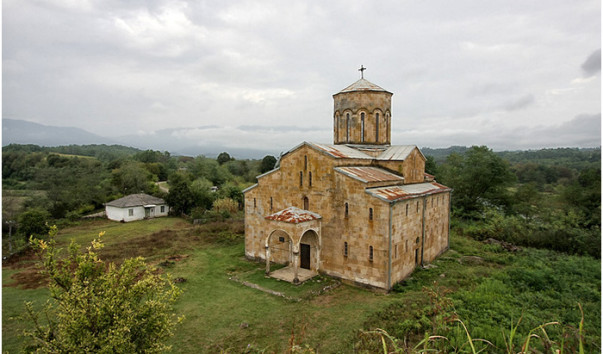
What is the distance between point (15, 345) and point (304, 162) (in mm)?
12592

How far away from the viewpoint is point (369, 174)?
53.6 feet

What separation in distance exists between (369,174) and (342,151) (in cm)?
226

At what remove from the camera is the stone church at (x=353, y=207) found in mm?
14570

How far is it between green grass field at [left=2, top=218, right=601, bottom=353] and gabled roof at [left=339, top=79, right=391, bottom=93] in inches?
426

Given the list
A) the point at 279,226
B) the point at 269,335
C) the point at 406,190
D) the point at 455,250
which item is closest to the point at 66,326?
the point at 269,335

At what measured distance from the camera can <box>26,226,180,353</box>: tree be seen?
5742mm

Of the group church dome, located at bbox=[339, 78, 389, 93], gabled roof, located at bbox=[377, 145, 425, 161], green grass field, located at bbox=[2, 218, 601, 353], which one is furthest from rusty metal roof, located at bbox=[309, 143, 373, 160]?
green grass field, located at bbox=[2, 218, 601, 353]

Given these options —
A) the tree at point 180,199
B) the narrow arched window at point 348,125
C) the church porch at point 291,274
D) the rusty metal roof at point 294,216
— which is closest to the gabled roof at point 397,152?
the narrow arched window at point 348,125

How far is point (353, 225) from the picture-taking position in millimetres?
15039

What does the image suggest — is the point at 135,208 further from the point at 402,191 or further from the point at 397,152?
the point at 402,191

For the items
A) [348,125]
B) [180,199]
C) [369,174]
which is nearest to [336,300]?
[369,174]

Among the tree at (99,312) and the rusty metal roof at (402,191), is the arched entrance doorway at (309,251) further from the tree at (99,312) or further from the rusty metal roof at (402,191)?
the tree at (99,312)

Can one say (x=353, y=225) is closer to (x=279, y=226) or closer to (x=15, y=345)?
(x=279, y=226)

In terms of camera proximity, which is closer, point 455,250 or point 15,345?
point 15,345
